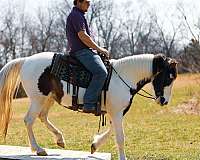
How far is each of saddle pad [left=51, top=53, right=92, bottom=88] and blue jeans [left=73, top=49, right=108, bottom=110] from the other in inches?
6.0

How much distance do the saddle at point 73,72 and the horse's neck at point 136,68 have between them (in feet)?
0.66

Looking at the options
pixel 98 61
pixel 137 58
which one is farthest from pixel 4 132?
pixel 137 58

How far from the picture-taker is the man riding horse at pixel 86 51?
21.0 feet

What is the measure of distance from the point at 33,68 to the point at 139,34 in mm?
69310

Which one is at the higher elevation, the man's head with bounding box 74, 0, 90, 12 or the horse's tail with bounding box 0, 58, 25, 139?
the man's head with bounding box 74, 0, 90, 12

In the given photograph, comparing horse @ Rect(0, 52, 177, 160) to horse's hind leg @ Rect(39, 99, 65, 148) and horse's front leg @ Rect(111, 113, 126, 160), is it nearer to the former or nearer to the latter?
horse's front leg @ Rect(111, 113, 126, 160)

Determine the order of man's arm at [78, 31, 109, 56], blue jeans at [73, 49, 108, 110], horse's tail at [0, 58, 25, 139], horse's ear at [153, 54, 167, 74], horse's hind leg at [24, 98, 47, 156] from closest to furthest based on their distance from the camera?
blue jeans at [73, 49, 108, 110], man's arm at [78, 31, 109, 56], horse's ear at [153, 54, 167, 74], horse's hind leg at [24, 98, 47, 156], horse's tail at [0, 58, 25, 139]

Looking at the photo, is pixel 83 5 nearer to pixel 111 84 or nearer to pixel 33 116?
pixel 111 84

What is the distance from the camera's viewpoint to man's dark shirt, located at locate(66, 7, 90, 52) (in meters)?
6.54

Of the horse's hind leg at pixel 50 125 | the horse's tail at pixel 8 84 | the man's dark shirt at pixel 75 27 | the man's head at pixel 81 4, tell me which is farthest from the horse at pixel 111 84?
the man's head at pixel 81 4

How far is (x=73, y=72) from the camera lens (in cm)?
666

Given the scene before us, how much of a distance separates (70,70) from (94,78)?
1.53 feet

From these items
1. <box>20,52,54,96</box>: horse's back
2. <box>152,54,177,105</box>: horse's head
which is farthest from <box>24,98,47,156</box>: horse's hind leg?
<box>152,54,177,105</box>: horse's head

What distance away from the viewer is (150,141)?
11.3m
